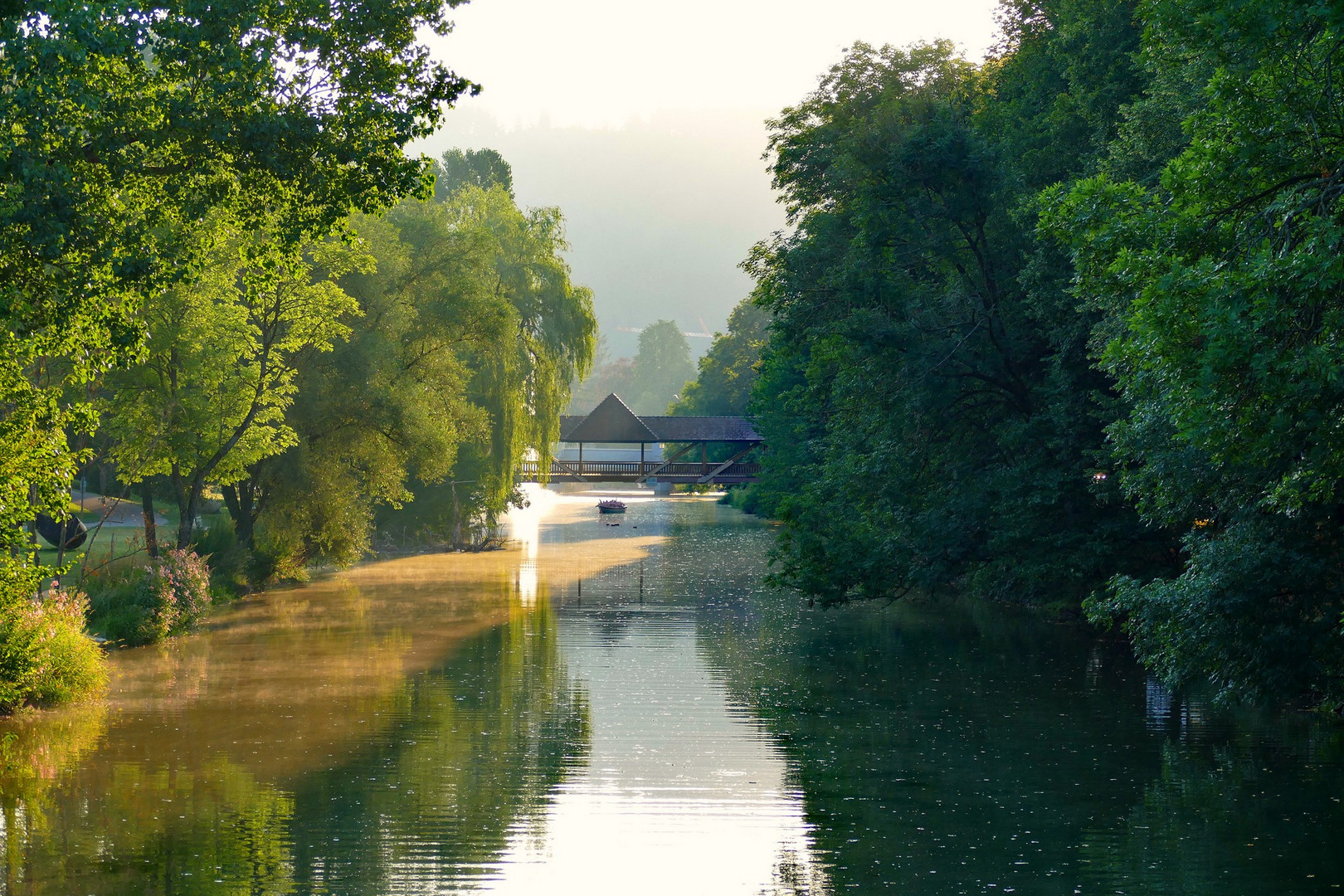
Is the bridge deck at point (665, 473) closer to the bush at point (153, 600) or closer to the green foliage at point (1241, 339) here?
the bush at point (153, 600)

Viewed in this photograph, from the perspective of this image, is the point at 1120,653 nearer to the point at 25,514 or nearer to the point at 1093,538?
the point at 1093,538

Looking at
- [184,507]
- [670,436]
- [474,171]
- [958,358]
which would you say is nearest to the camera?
[958,358]

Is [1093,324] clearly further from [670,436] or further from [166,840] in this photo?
[670,436]

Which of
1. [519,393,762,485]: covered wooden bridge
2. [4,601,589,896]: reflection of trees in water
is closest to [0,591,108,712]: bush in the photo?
[4,601,589,896]: reflection of trees in water

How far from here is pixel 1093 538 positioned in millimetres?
19562

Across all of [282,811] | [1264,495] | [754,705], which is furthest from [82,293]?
[1264,495]

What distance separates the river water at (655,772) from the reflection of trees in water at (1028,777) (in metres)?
0.05

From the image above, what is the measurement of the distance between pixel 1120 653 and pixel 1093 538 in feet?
8.04

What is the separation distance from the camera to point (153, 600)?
21531 millimetres

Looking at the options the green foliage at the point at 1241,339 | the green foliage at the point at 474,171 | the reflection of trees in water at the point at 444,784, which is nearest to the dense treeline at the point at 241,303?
the reflection of trees in water at the point at 444,784

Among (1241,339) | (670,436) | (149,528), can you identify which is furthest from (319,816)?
(670,436)

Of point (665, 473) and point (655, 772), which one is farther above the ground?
point (665, 473)

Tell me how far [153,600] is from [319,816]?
39.5 ft

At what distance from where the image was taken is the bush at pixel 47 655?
46.5 ft
